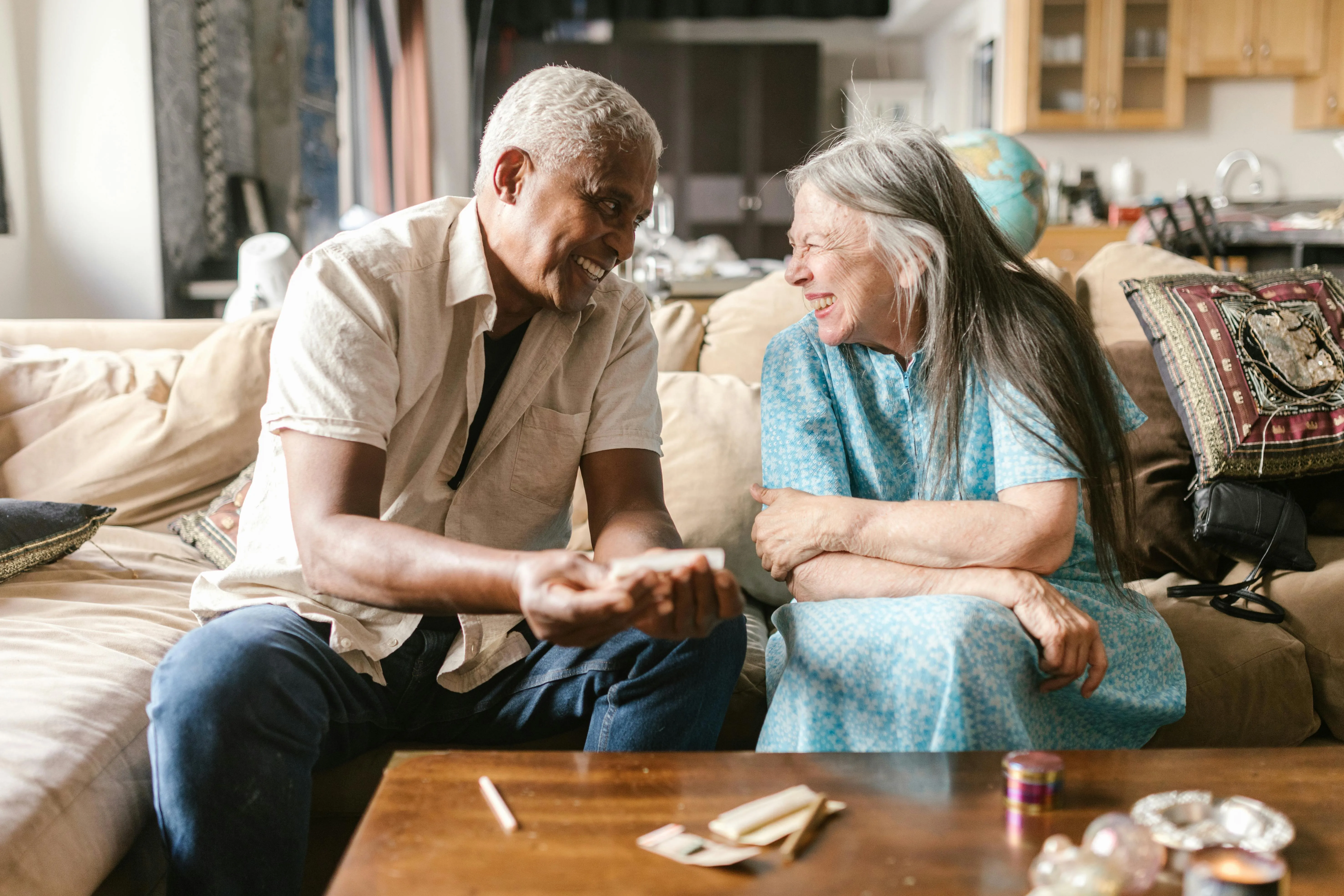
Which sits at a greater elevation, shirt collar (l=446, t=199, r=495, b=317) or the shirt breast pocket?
shirt collar (l=446, t=199, r=495, b=317)

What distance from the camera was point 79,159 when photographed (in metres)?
2.96

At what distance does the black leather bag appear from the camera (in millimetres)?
1622

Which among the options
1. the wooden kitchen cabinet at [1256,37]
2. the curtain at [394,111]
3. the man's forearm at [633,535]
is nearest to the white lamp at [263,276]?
the man's forearm at [633,535]

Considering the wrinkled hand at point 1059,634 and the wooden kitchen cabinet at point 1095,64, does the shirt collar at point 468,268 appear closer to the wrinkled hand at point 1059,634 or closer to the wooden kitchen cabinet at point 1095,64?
the wrinkled hand at point 1059,634

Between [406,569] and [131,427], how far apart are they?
102 cm

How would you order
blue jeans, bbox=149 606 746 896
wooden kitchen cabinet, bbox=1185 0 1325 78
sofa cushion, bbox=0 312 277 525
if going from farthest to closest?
wooden kitchen cabinet, bbox=1185 0 1325 78, sofa cushion, bbox=0 312 277 525, blue jeans, bbox=149 606 746 896

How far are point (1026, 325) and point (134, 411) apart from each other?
58.0 inches

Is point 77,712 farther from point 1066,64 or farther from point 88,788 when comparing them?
point 1066,64

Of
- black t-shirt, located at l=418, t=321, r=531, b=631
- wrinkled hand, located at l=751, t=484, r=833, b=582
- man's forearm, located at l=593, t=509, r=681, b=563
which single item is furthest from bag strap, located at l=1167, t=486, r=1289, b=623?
black t-shirt, located at l=418, t=321, r=531, b=631

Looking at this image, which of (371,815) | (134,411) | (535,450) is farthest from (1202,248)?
(371,815)

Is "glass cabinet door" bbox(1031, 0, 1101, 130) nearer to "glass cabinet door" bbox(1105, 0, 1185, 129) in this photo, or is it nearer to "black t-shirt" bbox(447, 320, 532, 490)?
"glass cabinet door" bbox(1105, 0, 1185, 129)

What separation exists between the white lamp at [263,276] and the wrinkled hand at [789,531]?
1518 millimetres

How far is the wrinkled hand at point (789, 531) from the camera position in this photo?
4.17 ft

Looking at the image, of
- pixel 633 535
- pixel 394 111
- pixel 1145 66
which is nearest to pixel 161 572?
pixel 633 535
